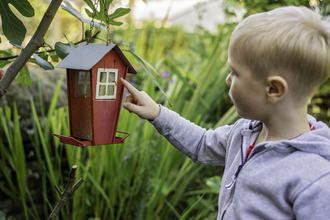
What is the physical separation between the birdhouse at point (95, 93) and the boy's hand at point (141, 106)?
0.14 feet

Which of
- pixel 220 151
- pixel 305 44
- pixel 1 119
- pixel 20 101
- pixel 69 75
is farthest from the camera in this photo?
pixel 20 101

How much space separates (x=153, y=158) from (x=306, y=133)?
0.98m

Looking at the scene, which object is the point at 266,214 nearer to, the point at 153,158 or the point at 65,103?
the point at 153,158

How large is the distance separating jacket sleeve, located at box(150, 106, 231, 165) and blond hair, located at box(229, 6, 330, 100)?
0.33m

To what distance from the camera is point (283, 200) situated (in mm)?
718

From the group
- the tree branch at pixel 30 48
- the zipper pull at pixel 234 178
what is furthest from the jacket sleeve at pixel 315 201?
the tree branch at pixel 30 48

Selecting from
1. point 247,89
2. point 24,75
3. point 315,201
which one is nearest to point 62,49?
point 24,75

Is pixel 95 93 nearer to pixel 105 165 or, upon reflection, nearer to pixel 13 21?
pixel 13 21

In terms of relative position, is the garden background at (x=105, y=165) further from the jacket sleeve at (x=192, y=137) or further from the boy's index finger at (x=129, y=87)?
the boy's index finger at (x=129, y=87)

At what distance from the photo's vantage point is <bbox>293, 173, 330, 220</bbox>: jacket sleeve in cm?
66

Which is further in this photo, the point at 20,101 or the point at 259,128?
the point at 20,101

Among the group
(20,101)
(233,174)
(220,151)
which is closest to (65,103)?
(20,101)

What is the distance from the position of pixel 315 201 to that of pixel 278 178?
3.8 inches

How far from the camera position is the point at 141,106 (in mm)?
902
